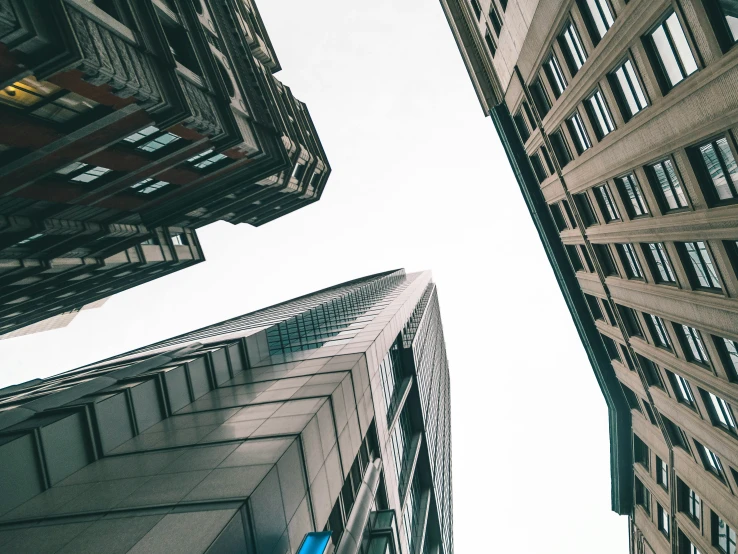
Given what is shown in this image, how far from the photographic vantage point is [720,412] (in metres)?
22.6

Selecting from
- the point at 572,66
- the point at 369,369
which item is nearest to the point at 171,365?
the point at 369,369

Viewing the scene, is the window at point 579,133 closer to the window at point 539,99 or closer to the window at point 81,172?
the window at point 539,99

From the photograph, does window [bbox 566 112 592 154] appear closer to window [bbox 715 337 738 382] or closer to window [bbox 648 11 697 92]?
window [bbox 648 11 697 92]

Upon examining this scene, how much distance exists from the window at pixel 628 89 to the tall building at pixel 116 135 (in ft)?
58.7

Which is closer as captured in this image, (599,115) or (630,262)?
(599,115)

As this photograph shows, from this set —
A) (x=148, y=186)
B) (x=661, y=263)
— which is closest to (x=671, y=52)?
(x=661, y=263)

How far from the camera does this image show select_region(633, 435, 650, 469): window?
131ft

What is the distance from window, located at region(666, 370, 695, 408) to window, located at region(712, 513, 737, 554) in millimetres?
6826

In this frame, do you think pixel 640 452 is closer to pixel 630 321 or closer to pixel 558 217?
pixel 630 321

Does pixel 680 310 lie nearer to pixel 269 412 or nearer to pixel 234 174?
pixel 269 412

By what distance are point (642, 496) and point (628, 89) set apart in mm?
38361

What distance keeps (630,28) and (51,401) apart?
24235mm

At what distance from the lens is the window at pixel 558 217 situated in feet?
123

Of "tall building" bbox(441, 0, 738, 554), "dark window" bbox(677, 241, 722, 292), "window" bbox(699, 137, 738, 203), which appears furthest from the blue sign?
"dark window" bbox(677, 241, 722, 292)
